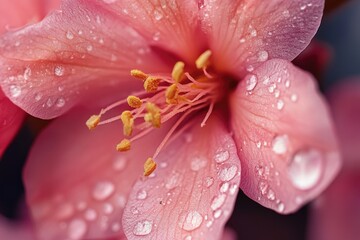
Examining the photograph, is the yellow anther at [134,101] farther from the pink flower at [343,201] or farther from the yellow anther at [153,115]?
the pink flower at [343,201]

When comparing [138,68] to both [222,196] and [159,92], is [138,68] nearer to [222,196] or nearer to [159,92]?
[159,92]

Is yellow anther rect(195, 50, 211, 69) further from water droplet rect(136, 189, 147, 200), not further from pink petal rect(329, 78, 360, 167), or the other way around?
pink petal rect(329, 78, 360, 167)

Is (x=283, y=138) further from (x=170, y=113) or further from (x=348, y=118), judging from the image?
(x=348, y=118)

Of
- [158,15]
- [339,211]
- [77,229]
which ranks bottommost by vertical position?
[339,211]

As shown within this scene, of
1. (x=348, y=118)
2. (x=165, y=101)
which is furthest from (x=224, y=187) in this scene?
(x=348, y=118)

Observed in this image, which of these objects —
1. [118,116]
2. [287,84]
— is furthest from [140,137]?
[287,84]

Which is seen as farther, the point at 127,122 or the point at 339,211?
the point at 339,211

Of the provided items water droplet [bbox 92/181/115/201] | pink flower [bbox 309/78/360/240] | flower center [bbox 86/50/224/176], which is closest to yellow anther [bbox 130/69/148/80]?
flower center [bbox 86/50/224/176]
